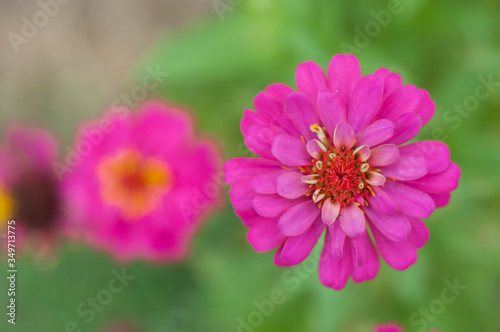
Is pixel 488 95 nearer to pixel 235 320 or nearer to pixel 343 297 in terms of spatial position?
pixel 343 297

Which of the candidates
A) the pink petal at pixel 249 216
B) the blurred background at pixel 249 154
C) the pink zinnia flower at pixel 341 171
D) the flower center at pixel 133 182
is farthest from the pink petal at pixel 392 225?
the flower center at pixel 133 182

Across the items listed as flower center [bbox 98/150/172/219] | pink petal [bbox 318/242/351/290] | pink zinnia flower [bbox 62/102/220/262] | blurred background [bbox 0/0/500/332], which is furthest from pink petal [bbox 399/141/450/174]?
flower center [bbox 98/150/172/219]

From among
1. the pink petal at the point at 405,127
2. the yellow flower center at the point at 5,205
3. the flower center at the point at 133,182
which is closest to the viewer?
the pink petal at the point at 405,127

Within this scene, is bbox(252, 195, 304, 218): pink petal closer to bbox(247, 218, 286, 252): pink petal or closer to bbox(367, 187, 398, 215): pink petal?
bbox(247, 218, 286, 252): pink petal

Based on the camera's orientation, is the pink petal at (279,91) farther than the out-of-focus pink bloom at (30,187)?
No

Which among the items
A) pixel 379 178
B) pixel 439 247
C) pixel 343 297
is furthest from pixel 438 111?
pixel 379 178

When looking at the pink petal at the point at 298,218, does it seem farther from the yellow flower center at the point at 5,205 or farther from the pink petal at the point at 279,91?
the yellow flower center at the point at 5,205

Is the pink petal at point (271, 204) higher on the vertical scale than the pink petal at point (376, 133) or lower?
lower

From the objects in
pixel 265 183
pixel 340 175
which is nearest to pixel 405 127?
pixel 340 175
